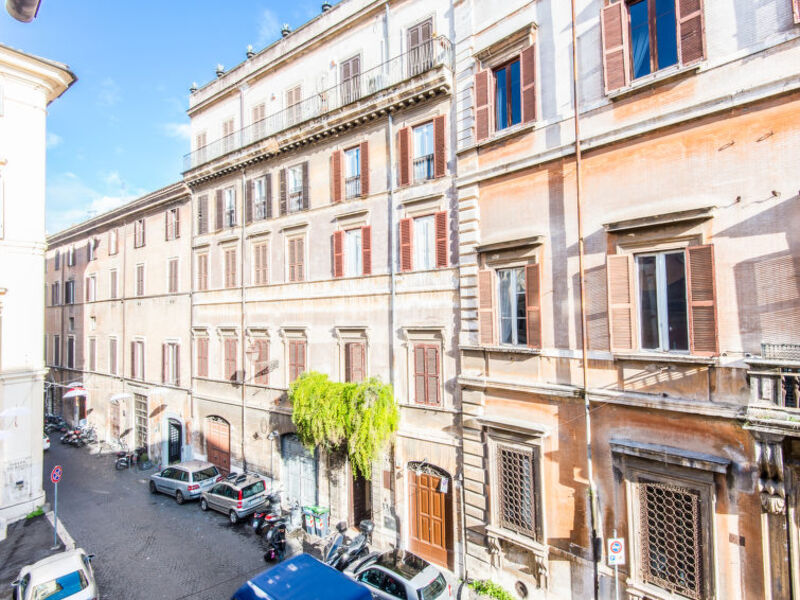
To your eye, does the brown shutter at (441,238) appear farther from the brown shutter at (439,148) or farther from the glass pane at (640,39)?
the glass pane at (640,39)

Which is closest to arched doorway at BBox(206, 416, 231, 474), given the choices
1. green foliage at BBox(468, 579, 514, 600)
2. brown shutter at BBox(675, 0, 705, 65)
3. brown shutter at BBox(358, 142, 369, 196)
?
brown shutter at BBox(358, 142, 369, 196)

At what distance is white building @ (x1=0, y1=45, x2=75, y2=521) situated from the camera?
17281 millimetres

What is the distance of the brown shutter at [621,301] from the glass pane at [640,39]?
413 cm

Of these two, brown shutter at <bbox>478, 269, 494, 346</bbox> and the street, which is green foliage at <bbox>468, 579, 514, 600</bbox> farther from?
the street

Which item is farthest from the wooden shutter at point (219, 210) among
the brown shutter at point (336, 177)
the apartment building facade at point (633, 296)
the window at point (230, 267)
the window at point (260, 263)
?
the apartment building facade at point (633, 296)

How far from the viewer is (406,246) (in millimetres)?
14727

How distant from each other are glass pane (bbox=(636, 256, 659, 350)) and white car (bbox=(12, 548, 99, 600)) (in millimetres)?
13950

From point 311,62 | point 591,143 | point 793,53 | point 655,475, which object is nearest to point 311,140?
point 311,62

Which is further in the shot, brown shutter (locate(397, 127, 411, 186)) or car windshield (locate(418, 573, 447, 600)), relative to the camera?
brown shutter (locate(397, 127, 411, 186))

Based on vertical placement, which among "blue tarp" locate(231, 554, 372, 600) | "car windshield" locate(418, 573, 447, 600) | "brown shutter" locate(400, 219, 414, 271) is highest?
"brown shutter" locate(400, 219, 414, 271)

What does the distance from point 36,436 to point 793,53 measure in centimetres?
2496

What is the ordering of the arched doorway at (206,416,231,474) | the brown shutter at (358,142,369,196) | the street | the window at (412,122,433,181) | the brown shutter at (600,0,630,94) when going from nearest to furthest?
the brown shutter at (600,0,630,94), the street, the window at (412,122,433,181), the brown shutter at (358,142,369,196), the arched doorway at (206,416,231,474)

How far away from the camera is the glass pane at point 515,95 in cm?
1218

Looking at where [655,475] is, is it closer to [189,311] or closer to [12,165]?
[189,311]
